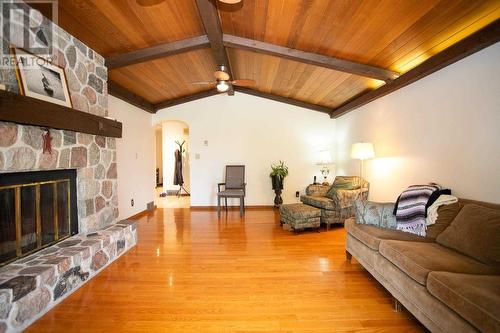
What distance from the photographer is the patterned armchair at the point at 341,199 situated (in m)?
3.87

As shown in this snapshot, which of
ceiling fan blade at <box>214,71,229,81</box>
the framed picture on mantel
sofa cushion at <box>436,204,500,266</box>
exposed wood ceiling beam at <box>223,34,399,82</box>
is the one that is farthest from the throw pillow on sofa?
the framed picture on mantel

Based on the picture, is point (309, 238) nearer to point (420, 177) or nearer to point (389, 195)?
point (389, 195)

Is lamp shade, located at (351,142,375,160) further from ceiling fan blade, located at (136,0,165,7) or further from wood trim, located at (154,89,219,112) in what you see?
wood trim, located at (154,89,219,112)

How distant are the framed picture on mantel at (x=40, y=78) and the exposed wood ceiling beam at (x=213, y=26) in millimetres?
1626

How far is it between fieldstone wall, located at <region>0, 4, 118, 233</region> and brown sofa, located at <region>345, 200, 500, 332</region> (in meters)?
3.19

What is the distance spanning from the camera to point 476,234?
1.72m

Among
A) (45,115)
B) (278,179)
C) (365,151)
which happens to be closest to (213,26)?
(45,115)

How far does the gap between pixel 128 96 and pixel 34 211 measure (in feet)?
9.53

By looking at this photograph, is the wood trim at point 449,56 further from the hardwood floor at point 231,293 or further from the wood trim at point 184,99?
the wood trim at point 184,99

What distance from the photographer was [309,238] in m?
3.47

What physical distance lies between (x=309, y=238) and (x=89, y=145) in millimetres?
3280

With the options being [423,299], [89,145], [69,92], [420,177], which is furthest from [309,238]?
[69,92]

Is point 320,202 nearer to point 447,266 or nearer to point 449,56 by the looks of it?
point 447,266

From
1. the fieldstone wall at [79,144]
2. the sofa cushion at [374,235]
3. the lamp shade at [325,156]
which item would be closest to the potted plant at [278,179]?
the lamp shade at [325,156]
